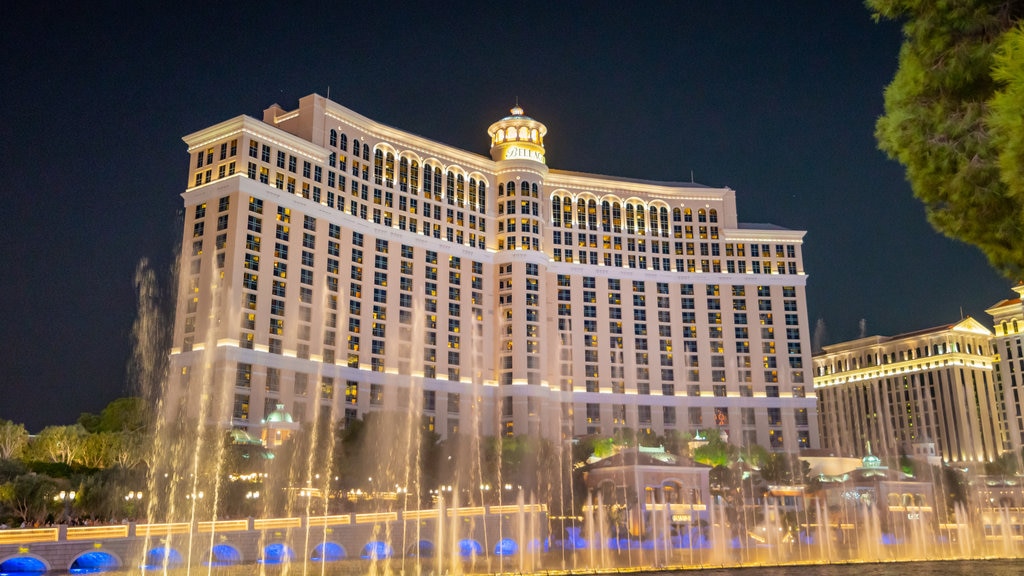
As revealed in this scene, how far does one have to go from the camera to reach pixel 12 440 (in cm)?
6619

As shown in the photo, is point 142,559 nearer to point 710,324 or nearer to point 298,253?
point 298,253

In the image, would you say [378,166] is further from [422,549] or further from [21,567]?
[21,567]

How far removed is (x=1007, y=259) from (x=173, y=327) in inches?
3233

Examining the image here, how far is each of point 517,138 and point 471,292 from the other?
76.6 feet

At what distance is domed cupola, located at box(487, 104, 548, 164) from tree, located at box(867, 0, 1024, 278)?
3940 inches

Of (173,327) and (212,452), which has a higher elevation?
(173,327)

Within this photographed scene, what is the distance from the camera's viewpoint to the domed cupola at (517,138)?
110 metres

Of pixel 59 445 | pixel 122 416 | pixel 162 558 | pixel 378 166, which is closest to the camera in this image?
pixel 162 558

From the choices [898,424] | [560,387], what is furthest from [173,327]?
[898,424]

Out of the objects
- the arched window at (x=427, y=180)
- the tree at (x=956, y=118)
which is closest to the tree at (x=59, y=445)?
the arched window at (x=427, y=180)

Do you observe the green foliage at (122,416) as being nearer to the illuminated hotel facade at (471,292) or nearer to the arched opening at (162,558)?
the illuminated hotel facade at (471,292)

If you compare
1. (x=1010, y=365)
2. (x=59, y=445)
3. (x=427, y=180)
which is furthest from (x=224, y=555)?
(x=1010, y=365)

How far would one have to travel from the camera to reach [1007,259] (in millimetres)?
10836

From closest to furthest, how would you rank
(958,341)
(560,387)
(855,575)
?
(855,575), (560,387), (958,341)
